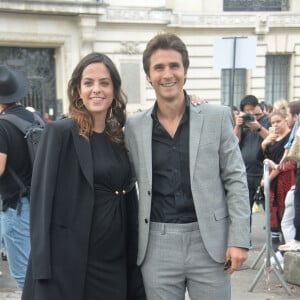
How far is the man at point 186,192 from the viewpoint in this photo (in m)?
2.60

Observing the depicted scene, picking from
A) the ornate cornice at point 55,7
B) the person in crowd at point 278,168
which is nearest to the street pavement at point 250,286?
the person in crowd at point 278,168

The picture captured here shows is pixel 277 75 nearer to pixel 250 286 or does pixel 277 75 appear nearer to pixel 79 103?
pixel 250 286

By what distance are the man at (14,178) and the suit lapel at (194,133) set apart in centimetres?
186

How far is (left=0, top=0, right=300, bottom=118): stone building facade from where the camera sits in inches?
722

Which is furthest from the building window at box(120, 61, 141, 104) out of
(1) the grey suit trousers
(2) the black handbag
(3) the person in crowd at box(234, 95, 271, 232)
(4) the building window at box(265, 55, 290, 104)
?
(1) the grey suit trousers

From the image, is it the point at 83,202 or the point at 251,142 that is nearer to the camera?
the point at 83,202

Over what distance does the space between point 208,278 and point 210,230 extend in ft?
0.94

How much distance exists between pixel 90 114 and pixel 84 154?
0.88 feet

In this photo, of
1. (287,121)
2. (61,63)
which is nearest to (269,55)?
(61,63)

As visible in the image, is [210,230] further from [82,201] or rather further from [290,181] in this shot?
[290,181]

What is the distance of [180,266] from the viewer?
266 cm

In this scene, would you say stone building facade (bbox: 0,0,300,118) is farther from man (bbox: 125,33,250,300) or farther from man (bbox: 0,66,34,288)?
man (bbox: 125,33,250,300)

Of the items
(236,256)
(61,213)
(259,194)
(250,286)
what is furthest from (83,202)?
(259,194)

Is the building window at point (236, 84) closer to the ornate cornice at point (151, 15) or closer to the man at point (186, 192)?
the ornate cornice at point (151, 15)
